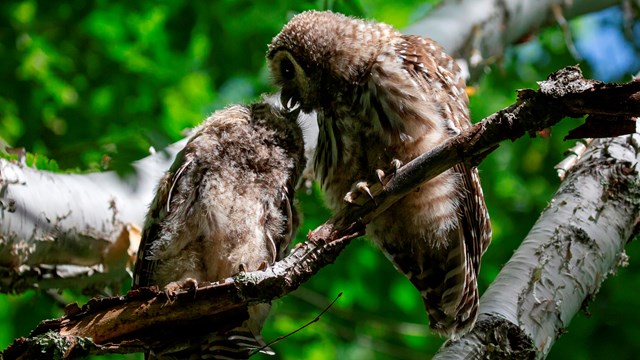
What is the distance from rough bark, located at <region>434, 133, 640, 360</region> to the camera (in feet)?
7.97

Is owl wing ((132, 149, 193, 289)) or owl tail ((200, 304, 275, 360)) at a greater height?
owl wing ((132, 149, 193, 289))

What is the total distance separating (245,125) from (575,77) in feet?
3.85

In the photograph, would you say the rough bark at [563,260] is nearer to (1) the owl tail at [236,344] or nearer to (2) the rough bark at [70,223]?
(1) the owl tail at [236,344]

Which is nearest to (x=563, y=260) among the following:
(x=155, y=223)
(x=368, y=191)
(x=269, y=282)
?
(x=368, y=191)

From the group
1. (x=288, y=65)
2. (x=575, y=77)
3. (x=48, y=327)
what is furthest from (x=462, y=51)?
(x=48, y=327)

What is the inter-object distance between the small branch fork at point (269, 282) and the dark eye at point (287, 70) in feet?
3.83

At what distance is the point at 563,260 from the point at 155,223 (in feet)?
4.41

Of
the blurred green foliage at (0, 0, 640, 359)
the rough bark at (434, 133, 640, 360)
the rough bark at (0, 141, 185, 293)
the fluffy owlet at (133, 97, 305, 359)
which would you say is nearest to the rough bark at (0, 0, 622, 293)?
the rough bark at (0, 141, 185, 293)

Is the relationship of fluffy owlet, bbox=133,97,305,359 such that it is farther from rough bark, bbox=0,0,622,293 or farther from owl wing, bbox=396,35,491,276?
owl wing, bbox=396,35,491,276

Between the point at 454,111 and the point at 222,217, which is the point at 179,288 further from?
the point at 454,111

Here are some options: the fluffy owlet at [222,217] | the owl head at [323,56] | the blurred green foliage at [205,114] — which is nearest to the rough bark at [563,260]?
the fluffy owlet at [222,217]

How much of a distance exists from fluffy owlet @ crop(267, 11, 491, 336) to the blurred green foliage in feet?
3.12

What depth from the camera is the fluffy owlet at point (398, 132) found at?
2.89m

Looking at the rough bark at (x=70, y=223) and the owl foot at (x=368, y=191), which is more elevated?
the rough bark at (x=70, y=223)
